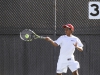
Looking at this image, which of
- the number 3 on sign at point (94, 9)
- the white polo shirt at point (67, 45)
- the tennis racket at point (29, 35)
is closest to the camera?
the white polo shirt at point (67, 45)

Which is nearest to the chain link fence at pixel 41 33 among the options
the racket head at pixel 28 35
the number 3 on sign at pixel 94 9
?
the number 3 on sign at pixel 94 9

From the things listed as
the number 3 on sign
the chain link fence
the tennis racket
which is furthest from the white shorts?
the number 3 on sign

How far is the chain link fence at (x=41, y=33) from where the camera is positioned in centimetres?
900

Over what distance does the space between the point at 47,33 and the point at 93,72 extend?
1.70 m

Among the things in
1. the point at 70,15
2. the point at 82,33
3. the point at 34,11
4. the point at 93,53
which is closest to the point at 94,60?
the point at 93,53

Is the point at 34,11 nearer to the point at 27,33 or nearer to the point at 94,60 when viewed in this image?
the point at 27,33

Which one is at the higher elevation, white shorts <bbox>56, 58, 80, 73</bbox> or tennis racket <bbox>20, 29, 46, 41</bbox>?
tennis racket <bbox>20, 29, 46, 41</bbox>

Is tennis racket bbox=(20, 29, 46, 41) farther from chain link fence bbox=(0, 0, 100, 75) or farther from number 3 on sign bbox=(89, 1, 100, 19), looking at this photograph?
number 3 on sign bbox=(89, 1, 100, 19)

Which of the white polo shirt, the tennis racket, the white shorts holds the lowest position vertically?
the white shorts

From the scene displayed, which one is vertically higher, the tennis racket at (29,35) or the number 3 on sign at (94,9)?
the number 3 on sign at (94,9)

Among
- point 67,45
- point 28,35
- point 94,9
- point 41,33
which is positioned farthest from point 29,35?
point 94,9

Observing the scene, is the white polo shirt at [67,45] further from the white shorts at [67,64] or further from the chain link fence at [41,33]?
the chain link fence at [41,33]

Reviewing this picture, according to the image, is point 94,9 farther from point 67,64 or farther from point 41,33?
point 67,64

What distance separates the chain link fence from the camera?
29.5 ft
